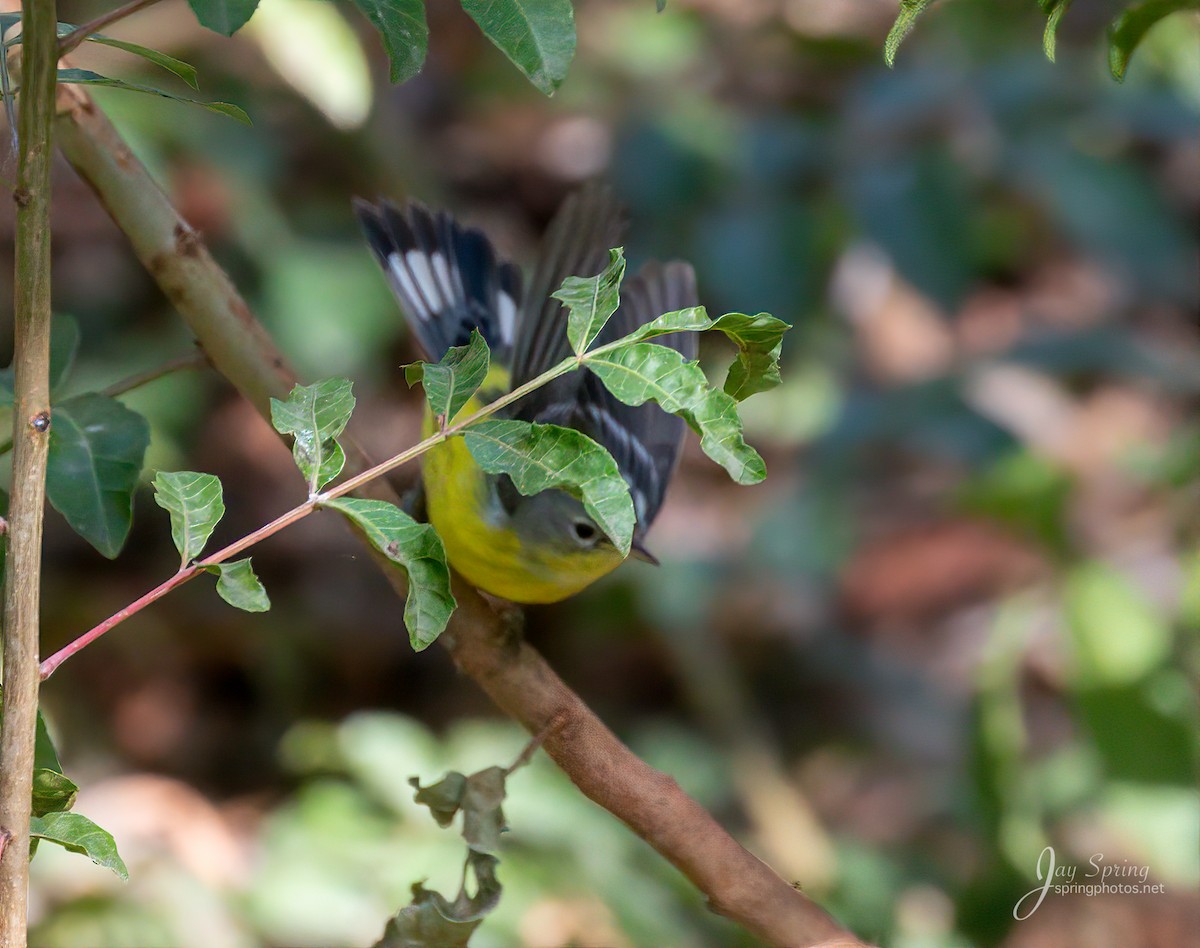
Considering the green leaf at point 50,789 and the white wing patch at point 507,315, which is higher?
the green leaf at point 50,789

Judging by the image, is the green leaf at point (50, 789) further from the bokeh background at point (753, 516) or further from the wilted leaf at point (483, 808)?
the bokeh background at point (753, 516)

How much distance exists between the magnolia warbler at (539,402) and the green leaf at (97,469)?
59 cm

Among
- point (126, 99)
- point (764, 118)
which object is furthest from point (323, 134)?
point (764, 118)

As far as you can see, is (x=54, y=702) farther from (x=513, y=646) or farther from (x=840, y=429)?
(x=513, y=646)

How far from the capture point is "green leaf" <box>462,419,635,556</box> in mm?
814

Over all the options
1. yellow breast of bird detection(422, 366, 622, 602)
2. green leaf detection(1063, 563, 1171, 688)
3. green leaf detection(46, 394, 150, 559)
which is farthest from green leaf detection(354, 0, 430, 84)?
green leaf detection(1063, 563, 1171, 688)

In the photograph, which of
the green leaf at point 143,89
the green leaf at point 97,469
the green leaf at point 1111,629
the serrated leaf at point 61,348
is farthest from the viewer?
the green leaf at point 1111,629

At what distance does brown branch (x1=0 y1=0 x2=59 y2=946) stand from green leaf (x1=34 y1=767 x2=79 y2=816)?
0.12 meters

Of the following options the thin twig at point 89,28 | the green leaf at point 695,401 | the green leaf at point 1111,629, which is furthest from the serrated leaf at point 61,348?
the green leaf at point 1111,629

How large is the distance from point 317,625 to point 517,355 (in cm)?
283

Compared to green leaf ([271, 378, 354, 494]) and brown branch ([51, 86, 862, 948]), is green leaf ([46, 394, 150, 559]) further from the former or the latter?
green leaf ([271, 378, 354, 494])

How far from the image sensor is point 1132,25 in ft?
3.48

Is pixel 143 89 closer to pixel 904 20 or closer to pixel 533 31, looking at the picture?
pixel 533 31

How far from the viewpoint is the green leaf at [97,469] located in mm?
1077
